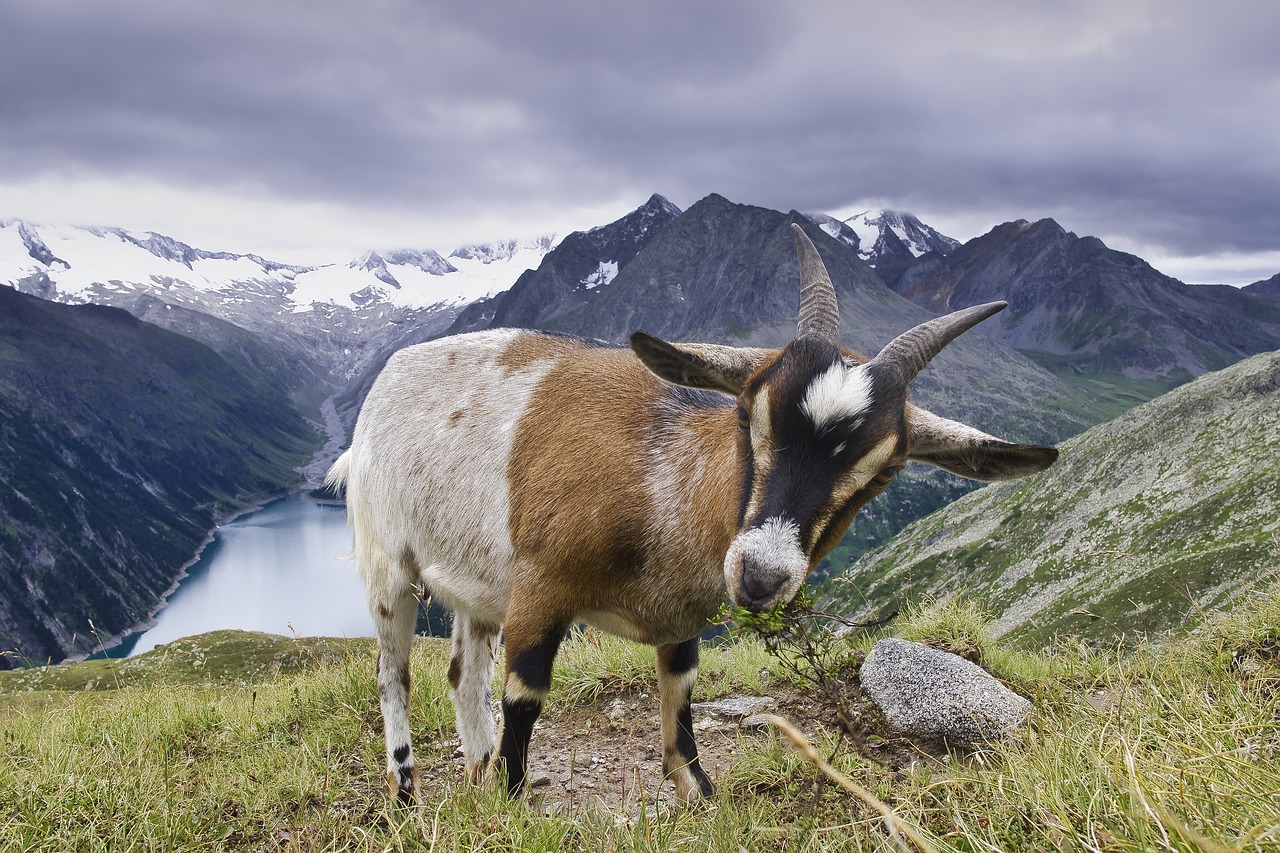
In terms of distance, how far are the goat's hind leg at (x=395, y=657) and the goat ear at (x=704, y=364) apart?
149 inches

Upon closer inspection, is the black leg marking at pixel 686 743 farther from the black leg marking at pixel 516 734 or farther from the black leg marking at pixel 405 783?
the black leg marking at pixel 405 783

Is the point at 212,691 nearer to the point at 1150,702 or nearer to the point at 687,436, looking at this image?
the point at 687,436

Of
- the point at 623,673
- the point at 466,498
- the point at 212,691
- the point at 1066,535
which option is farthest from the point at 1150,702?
the point at 1066,535

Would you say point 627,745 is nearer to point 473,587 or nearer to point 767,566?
point 473,587

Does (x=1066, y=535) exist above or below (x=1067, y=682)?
below

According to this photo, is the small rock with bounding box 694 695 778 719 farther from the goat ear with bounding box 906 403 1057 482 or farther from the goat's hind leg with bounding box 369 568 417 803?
the goat ear with bounding box 906 403 1057 482

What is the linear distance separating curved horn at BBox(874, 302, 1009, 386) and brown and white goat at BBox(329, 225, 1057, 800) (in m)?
0.02

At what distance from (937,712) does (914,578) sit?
225ft

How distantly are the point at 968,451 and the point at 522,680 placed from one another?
12.0 ft

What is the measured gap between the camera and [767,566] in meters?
4.06

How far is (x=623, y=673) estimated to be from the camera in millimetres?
9617

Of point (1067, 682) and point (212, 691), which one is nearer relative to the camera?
point (1067, 682)

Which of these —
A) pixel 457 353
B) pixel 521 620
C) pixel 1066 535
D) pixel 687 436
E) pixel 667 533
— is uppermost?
pixel 457 353

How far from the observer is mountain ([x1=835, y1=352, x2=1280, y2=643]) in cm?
3381
